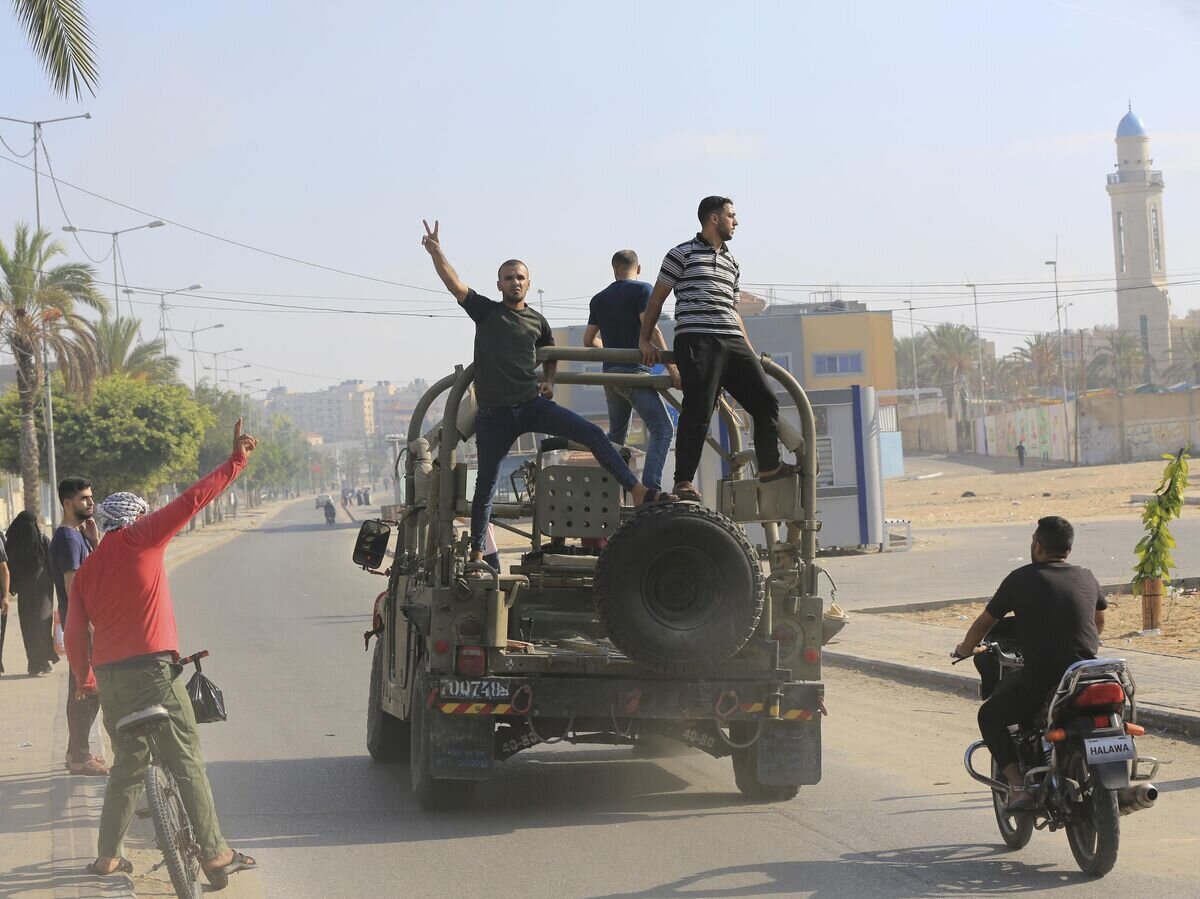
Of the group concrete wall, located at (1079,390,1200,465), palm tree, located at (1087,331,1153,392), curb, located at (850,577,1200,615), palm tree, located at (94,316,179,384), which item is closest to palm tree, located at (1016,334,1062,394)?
palm tree, located at (1087,331,1153,392)

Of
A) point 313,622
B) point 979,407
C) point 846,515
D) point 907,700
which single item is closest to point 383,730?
point 907,700

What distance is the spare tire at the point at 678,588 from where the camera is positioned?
7383mm

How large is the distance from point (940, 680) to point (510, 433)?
6.13 m

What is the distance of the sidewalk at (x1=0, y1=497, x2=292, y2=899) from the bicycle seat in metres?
0.67

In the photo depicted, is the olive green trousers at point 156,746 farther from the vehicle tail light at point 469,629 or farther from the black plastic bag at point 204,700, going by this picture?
the vehicle tail light at point 469,629

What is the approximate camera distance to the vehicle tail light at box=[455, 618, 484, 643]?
25.5 feet

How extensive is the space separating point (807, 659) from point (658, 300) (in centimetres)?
203

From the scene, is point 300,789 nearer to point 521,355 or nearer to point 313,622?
point 521,355

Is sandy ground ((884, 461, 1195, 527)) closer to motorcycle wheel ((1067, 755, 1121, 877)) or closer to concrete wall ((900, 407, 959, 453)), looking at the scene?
motorcycle wheel ((1067, 755, 1121, 877))

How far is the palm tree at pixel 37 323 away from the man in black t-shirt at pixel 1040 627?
35005mm

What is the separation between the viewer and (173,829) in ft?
19.8

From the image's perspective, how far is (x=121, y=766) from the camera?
6305 millimetres

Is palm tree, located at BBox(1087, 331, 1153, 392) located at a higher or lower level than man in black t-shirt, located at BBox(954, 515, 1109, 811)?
higher

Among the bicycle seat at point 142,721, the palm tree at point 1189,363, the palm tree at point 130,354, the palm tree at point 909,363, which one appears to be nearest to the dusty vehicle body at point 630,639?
the bicycle seat at point 142,721
